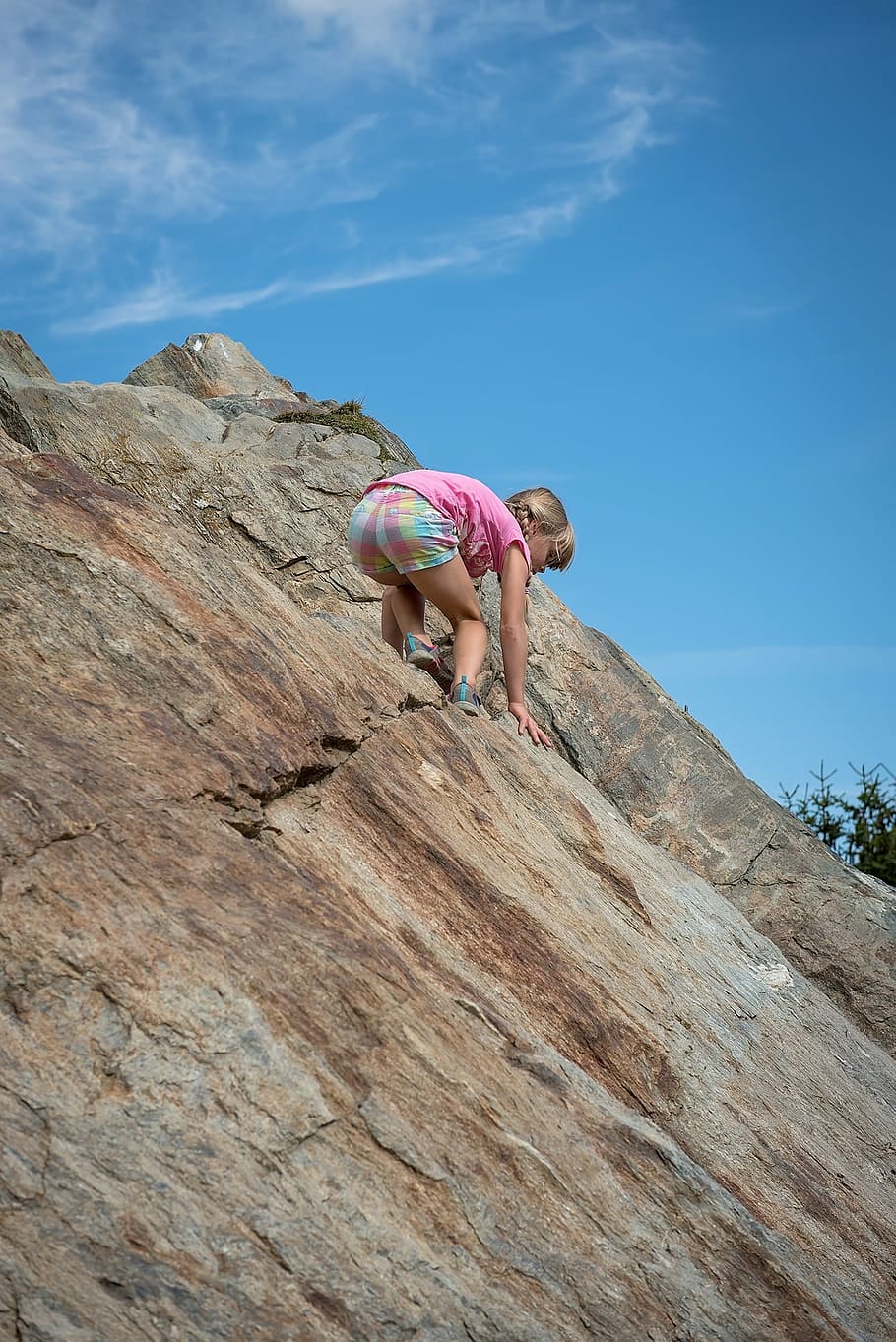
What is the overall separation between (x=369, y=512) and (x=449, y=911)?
367 cm

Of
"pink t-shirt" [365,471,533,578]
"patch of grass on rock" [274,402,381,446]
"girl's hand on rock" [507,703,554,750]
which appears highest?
"patch of grass on rock" [274,402,381,446]

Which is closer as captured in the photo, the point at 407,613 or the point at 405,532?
the point at 405,532

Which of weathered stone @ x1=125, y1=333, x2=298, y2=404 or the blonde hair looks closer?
the blonde hair

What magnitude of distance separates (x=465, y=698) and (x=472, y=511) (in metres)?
1.58

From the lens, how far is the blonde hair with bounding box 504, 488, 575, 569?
34.0 feet

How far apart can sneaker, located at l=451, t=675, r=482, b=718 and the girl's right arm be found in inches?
26.9

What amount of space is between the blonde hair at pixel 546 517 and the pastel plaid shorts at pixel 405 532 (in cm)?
80

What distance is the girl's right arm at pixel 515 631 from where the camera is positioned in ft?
33.1

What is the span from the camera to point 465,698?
31.1ft

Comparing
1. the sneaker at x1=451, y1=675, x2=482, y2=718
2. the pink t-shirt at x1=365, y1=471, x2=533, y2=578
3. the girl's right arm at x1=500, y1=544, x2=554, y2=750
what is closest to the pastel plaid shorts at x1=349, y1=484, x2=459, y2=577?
the pink t-shirt at x1=365, y1=471, x2=533, y2=578

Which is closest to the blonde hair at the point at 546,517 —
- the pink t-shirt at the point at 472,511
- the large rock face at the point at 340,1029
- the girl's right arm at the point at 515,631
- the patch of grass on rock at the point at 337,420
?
the pink t-shirt at the point at 472,511

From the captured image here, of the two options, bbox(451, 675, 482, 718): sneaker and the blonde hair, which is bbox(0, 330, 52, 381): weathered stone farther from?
bbox(451, 675, 482, 718): sneaker

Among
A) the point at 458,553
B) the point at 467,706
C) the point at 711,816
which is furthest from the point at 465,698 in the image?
the point at 711,816

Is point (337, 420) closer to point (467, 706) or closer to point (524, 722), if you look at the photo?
point (524, 722)
